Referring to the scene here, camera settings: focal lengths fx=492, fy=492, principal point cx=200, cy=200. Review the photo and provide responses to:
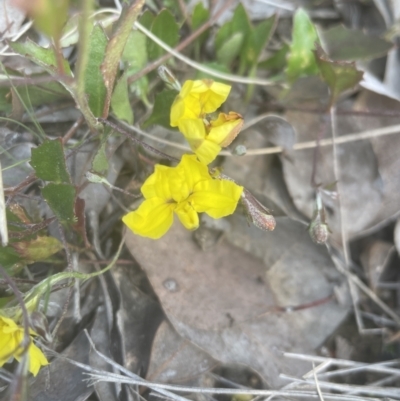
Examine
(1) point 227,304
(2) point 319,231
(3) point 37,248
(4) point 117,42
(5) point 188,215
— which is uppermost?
(4) point 117,42

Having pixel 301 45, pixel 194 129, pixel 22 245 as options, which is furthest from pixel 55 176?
pixel 301 45

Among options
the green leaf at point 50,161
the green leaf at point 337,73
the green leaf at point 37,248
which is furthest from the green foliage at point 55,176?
the green leaf at point 337,73

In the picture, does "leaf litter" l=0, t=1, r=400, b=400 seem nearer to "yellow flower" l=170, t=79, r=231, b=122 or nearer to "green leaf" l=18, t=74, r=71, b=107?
"green leaf" l=18, t=74, r=71, b=107

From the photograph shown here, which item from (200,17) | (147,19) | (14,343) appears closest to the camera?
(14,343)

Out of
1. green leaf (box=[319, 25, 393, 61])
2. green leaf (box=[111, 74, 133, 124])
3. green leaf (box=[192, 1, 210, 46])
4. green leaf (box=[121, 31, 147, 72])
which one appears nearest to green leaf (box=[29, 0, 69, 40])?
green leaf (box=[111, 74, 133, 124])

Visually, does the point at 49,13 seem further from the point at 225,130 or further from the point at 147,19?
the point at 147,19

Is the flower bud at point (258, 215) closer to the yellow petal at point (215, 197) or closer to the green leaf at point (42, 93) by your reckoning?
the yellow petal at point (215, 197)

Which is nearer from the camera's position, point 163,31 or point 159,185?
point 159,185
